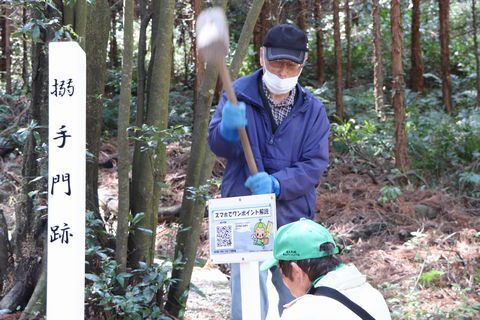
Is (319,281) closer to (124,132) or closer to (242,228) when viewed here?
(242,228)

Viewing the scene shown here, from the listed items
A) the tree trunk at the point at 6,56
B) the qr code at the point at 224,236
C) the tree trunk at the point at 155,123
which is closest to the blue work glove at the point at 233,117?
the qr code at the point at 224,236

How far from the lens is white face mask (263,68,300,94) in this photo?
11.7 ft

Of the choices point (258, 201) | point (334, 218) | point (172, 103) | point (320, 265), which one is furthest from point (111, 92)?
point (320, 265)

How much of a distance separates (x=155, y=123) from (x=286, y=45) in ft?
4.19

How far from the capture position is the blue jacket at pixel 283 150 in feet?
11.6

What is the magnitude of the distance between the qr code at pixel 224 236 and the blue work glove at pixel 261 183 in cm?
22

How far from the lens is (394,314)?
18.7 ft

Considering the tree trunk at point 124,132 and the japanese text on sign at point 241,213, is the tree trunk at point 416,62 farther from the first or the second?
the japanese text on sign at point 241,213

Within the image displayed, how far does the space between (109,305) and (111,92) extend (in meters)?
10.4

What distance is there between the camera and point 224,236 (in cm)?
337

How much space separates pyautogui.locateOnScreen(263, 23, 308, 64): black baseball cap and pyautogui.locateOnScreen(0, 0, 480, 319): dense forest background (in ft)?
3.19

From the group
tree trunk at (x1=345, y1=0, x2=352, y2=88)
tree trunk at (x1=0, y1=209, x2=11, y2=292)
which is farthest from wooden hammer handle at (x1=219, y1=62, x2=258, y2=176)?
tree trunk at (x1=345, y1=0, x2=352, y2=88)

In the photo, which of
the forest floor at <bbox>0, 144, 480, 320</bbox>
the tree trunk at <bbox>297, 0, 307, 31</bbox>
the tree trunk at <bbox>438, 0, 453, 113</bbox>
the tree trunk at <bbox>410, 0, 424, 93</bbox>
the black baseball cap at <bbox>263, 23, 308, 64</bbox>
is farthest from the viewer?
the tree trunk at <bbox>410, 0, 424, 93</bbox>

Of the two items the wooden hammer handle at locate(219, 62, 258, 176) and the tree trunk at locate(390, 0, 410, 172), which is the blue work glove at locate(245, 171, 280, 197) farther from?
the tree trunk at locate(390, 0, 410, 172)
